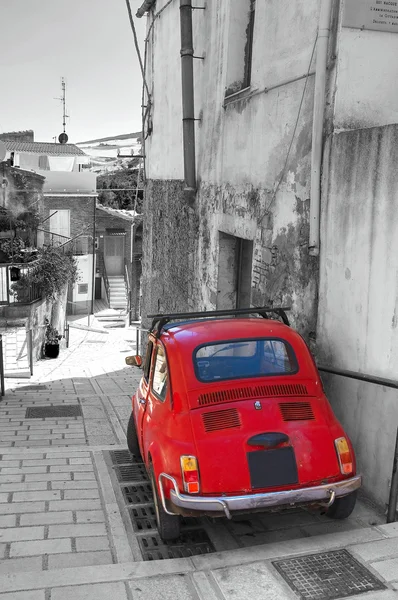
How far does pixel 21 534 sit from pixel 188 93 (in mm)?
7302

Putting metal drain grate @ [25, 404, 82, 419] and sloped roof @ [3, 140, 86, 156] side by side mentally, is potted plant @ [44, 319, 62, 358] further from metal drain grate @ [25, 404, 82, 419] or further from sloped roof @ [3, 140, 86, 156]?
sloped roof @ [3, 140, 86, 156]

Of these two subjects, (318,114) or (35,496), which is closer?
(35,496)

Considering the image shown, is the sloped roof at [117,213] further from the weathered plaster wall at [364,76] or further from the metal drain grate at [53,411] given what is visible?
the weathered plaster wall at [364,76]

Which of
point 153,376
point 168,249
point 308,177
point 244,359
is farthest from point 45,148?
point 244,359

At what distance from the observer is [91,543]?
15.3 feet

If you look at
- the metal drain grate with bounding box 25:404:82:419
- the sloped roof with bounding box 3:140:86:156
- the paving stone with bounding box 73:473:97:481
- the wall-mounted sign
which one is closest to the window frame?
the paving stone with bounding box 73:473:97:481

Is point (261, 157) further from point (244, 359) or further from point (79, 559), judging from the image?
point (79, 559)

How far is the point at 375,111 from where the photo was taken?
584 centimetres

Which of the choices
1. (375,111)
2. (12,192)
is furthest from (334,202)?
(12,192)

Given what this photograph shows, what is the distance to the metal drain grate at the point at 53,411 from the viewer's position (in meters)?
8.85

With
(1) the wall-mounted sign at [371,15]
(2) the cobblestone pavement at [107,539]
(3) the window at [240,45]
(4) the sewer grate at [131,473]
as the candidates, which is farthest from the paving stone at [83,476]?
(3) the window at [240,45]

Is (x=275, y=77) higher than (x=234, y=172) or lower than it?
higher

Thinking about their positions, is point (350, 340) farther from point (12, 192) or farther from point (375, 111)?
point (12, 192)

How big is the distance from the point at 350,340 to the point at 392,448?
3.32ft
